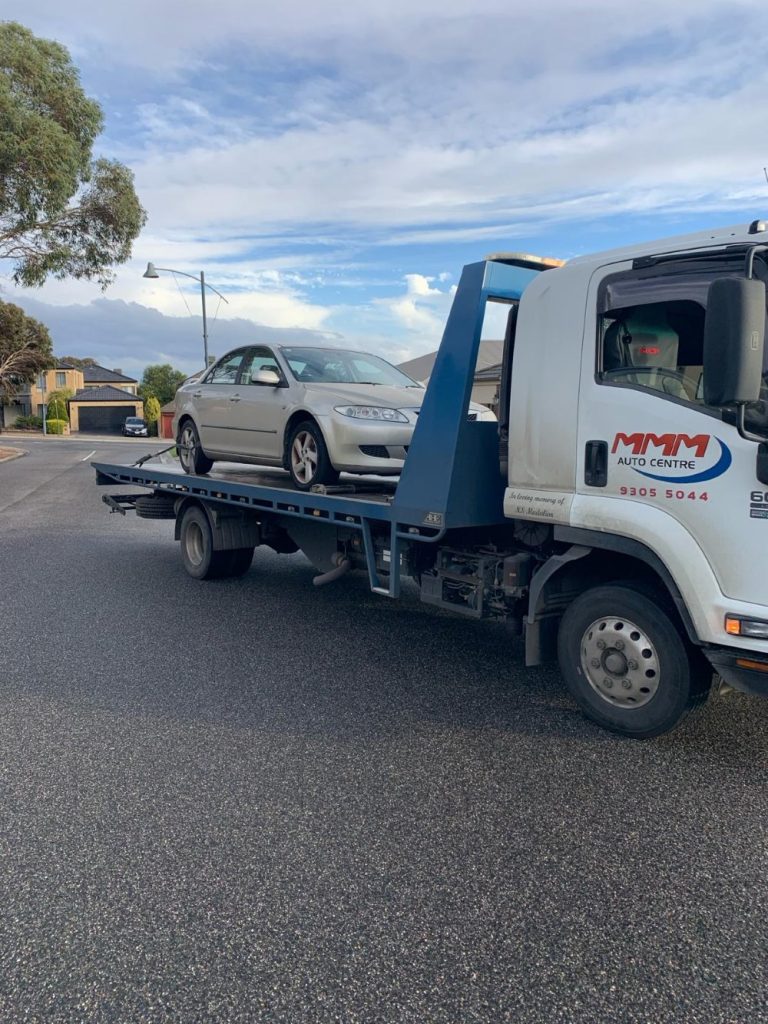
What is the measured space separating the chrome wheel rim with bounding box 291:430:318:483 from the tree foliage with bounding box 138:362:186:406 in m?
79.8

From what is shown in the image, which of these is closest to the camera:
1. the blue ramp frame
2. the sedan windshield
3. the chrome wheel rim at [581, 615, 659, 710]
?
the chrome wheel rim at [581, 615, 659, 710]

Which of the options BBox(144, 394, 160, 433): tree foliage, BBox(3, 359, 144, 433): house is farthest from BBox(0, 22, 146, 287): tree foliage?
BBox(3, 359, 144, 433): house

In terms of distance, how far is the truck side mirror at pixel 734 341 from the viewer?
3.48 metres

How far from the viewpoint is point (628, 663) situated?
A: 14.3 ft

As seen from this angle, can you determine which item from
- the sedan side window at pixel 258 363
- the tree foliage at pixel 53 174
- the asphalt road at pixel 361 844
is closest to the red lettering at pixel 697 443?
the asphalt road at pixel 361 844

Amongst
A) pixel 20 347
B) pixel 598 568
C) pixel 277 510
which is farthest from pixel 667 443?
pixel 20 347

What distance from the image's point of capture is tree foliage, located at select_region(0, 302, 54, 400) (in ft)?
143

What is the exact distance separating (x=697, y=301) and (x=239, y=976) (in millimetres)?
3475

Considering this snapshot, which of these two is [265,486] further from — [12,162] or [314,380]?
[12,162]

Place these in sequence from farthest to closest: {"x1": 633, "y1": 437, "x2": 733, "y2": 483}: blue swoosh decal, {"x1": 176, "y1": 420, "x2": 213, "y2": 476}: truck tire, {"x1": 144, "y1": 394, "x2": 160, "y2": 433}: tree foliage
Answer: {"x1": 144, "y1": 394, "x2": 160, "y2": 433}: tree foliage → {"x1": 176, "y1": 420, "x2": 213, "y2": 476}: truck tire → {"x1": 633, "y1": 437, "x2": 733, "y2": 483}: blue swoosh decal

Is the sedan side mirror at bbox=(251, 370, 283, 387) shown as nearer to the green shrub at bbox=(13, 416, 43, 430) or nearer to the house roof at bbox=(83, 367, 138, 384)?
the green shrub at bbox=(13, 416, 43, 430)

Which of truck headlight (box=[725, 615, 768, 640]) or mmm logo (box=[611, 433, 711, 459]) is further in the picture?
mmm logo (box=[611, 433, 711, 459])

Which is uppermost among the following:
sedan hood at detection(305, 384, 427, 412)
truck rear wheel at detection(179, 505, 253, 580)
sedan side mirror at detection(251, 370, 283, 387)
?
sedan side mirror at detection(251, 370, 283, 387)

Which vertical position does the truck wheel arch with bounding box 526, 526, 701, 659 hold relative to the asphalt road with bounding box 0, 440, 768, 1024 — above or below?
above
